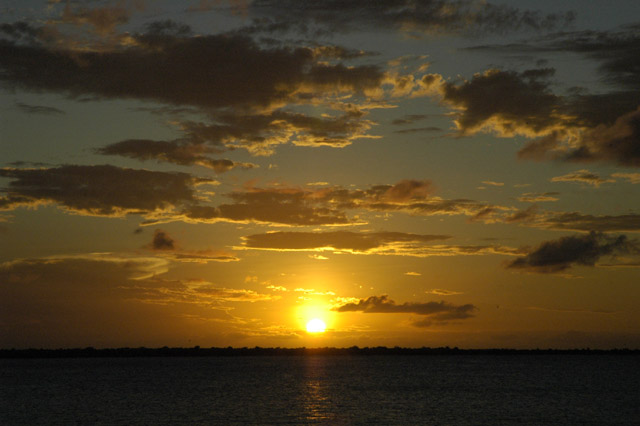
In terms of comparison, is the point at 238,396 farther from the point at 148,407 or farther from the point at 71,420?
the point at 71,420

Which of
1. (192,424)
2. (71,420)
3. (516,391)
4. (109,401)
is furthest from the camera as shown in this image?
(516,391)

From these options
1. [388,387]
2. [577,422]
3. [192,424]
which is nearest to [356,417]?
[192,424]

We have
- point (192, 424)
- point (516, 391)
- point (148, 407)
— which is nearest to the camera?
point (192, 424)

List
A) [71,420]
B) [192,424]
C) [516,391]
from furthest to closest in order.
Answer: [516,391] < [71,420] < [192,424]

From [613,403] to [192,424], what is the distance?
67630 millimetres

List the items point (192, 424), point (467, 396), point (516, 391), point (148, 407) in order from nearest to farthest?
point (192, 424) < point (148, 407) < point (467, 396) < point (516, 391)

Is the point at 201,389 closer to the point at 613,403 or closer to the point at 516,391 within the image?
the point at 516,391

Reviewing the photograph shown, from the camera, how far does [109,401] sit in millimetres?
113312

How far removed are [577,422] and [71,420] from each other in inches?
2379

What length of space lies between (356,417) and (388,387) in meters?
59.2

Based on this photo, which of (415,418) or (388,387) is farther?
(388,387)

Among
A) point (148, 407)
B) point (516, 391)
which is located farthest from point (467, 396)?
point (148, 407)

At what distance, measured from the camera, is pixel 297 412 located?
305ft

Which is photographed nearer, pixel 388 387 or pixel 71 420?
pixel 71 420
